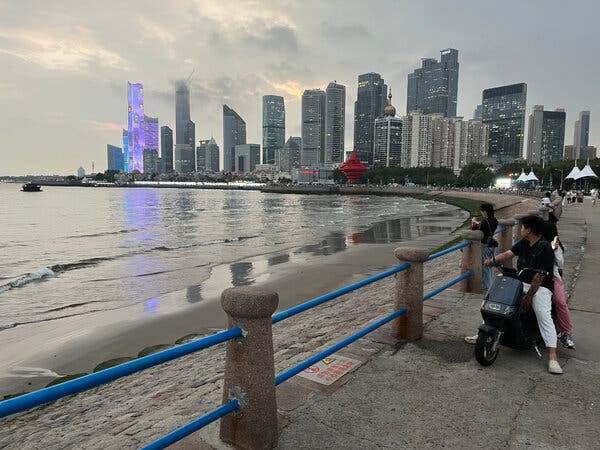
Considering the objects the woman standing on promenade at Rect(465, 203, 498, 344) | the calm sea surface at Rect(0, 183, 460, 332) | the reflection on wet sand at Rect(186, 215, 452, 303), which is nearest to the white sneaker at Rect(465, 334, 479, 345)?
the woman standing on promenade at Rect(465, 203, 498, 344)

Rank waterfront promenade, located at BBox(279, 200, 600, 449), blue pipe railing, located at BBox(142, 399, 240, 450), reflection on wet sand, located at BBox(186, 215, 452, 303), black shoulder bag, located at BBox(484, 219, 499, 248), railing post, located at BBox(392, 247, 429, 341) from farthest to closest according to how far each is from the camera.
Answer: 1. reflection on wet sand, located at BBox(186, 215, 452, 303)
2. black shoulder bag, located at BBox(484, 219, 499, 248)
3. railing post, located at BBox(392, 247, 429, 341)
4. waterfront promenade, located at BBox(279, 200, 600, 449)
5. blue pipe railing, located at BBox(142, 399, 240, 450)

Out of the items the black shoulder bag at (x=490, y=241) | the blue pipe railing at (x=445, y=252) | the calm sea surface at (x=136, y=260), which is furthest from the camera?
the calm sea surface at (x=136, y=260)

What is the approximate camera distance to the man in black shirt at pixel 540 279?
5.05 meters

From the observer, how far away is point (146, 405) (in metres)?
5.85

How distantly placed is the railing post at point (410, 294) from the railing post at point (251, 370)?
3003 mm

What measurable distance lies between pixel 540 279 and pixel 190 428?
14.1ft

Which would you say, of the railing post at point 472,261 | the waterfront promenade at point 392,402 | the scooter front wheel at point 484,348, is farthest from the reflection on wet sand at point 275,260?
the scooter front wheel at point 484,348

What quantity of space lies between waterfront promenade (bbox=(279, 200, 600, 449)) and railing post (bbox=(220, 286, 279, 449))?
1.10 ft

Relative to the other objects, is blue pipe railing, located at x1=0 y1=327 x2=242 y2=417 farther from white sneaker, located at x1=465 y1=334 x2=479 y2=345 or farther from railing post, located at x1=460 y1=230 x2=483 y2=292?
railing post, located at x1=460 y1=230 x2=483 y2=292

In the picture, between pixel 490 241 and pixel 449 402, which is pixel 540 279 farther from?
pixel 490 241

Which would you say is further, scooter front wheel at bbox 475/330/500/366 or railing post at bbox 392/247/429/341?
railing post at bbox 392/247/429/341

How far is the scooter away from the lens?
4.97 m

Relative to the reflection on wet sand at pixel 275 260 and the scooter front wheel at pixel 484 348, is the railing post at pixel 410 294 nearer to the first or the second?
the scooter front wheel at pixel 484 348

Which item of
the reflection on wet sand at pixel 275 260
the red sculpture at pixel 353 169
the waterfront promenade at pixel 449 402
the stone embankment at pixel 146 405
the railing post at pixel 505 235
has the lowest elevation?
the reflection on wet sand at pixel 275 260
